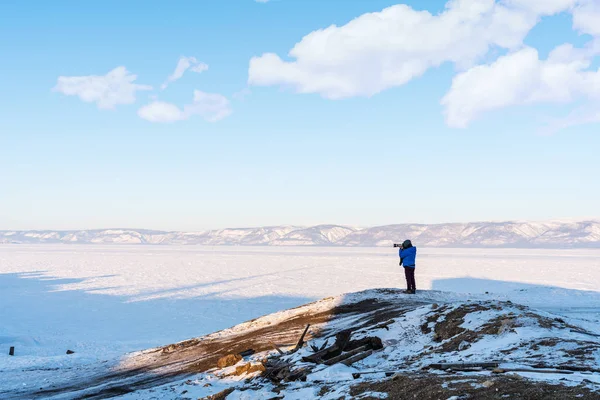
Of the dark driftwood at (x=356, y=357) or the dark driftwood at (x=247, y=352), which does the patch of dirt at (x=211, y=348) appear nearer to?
the dark driftwood at (x=247, y=352)

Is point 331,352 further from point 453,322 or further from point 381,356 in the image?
point 453,322

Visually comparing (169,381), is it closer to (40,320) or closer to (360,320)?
(360,320)

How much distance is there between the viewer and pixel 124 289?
114 ft

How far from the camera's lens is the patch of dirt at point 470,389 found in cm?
488

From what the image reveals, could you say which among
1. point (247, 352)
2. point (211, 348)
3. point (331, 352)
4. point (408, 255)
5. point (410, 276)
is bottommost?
point (211, 348)

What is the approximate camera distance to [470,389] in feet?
17.7

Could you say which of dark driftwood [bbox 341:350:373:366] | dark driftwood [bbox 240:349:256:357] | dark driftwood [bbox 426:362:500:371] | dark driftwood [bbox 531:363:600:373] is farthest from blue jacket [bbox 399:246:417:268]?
dark driftwood [bbox 531:363:600:373]

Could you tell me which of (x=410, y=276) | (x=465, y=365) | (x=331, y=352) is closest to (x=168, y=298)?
(x=410, y=276)

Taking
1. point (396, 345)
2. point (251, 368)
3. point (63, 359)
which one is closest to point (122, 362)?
point (63, 359)

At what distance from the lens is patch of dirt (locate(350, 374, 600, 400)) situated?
192 inches

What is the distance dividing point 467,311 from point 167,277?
35.0m

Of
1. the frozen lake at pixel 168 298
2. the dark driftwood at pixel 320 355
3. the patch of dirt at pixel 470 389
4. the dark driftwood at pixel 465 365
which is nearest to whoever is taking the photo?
the patch of dirt at pixel 470 389

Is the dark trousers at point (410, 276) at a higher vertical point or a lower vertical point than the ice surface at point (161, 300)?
higher

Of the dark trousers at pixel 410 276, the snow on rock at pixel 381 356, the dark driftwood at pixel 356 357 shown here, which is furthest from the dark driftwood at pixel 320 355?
the dark trousers at pixel 410 276
